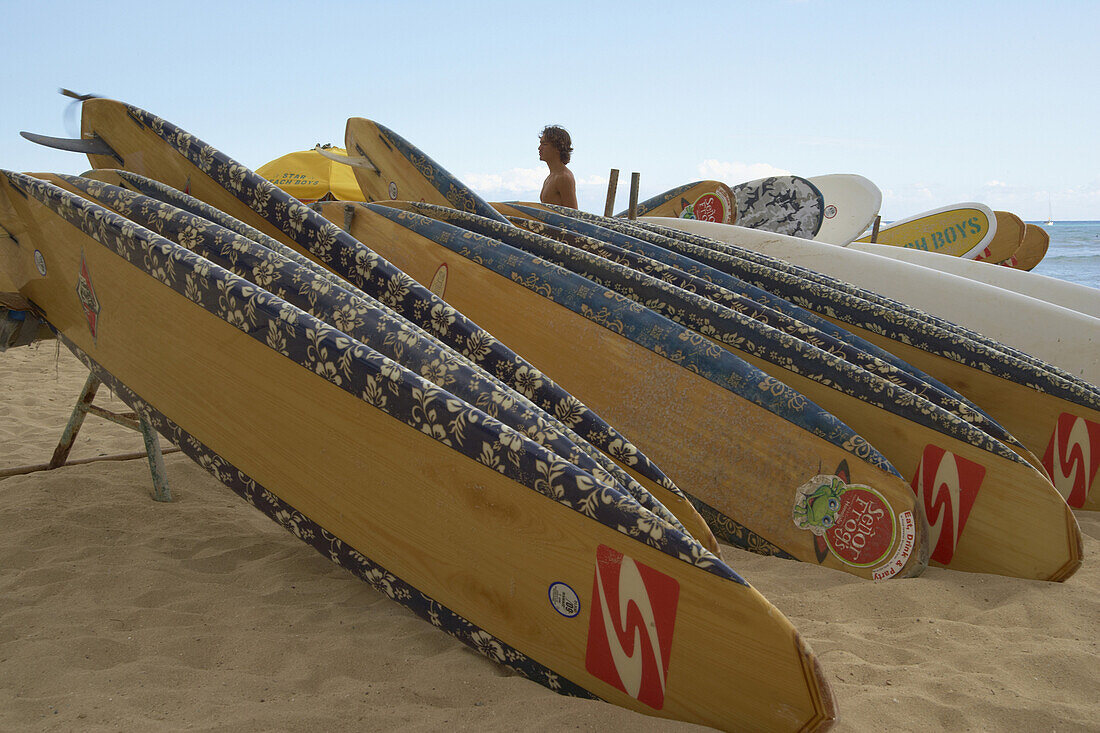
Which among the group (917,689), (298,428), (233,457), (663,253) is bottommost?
(917,689)

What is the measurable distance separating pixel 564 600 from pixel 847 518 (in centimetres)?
120

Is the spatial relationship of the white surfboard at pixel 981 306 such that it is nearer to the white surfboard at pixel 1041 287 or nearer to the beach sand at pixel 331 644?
the white surfboard at pixel 1041 287

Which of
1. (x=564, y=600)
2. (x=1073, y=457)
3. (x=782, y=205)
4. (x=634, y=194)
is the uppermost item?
(x=782, y=205)

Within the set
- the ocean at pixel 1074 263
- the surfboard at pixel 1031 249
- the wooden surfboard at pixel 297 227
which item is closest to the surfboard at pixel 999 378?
the wooden surfboard at pixel 297 227

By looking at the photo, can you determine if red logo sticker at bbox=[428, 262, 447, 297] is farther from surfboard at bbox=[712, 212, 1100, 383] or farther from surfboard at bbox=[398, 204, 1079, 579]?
surfboard at bbox=[712, 212, 1100, 383]

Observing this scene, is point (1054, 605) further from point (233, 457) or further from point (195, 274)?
point (195, 274)

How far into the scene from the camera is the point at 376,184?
425cm

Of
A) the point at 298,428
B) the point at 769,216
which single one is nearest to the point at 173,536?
the point at 298,428

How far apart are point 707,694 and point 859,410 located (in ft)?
4.93

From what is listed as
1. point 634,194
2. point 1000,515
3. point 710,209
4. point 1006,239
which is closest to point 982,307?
point 1000,515

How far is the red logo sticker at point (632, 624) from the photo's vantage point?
1.45 metres

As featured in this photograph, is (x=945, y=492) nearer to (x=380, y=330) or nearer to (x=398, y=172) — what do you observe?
(x=380, y=330)

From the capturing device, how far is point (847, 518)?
2.32m

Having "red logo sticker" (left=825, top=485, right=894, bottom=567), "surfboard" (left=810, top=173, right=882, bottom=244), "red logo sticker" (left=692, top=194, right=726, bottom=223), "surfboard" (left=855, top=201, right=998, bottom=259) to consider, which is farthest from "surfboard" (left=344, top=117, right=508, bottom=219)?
"surfboard" (left=855, top=201, right=998, bottom=259)
